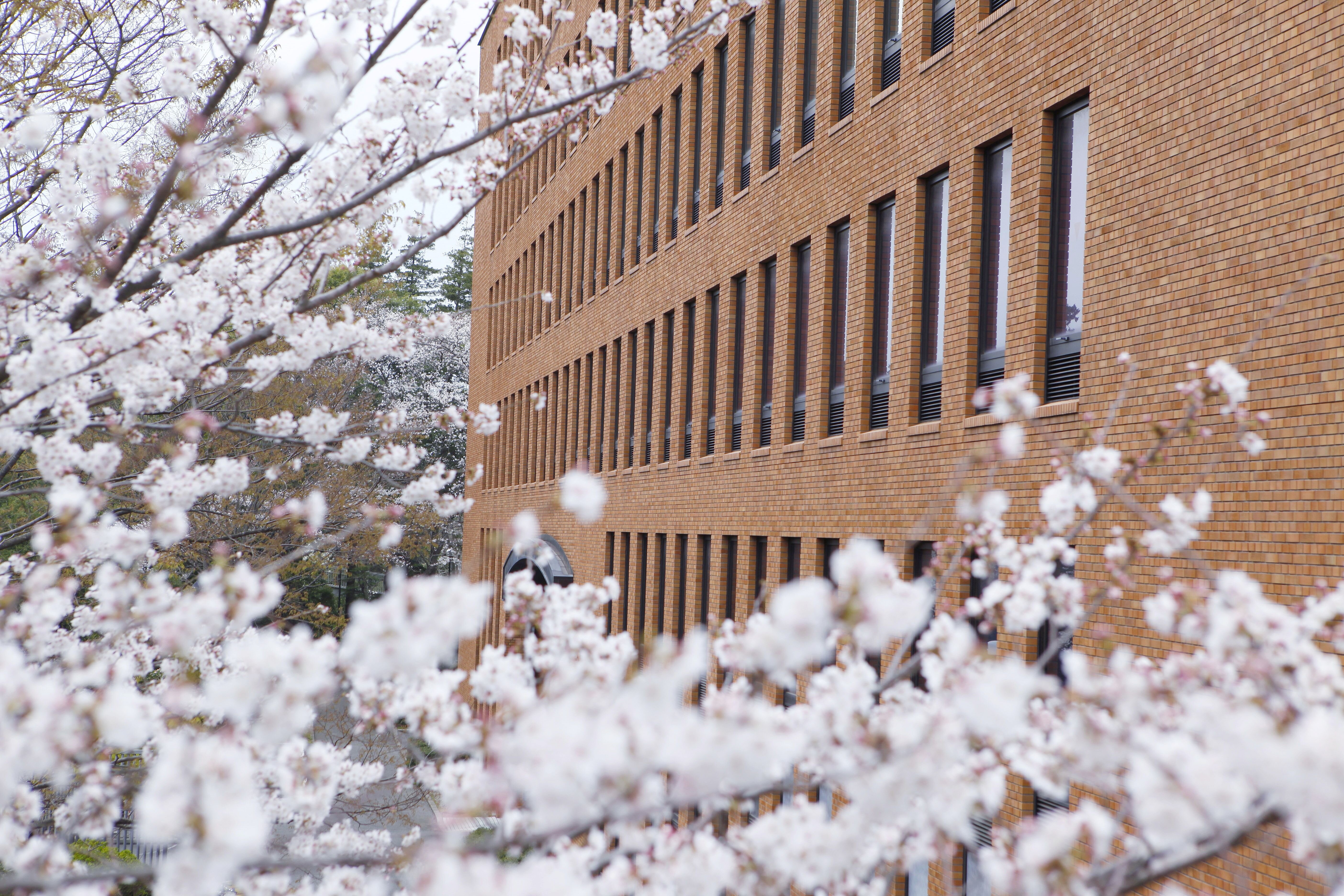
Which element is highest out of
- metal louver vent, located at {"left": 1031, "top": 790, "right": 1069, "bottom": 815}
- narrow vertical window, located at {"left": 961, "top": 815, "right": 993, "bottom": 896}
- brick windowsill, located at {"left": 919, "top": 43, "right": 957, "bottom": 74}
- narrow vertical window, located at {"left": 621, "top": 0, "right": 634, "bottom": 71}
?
narrow vertical window, located at {"left": 621, "top": 0, "right": 634, "bottom": 71}

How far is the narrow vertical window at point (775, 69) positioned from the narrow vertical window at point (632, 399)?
678cm

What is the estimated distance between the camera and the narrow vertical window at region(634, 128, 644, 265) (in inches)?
925

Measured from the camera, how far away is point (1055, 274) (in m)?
10.5

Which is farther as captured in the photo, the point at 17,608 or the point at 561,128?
the point at 561,128

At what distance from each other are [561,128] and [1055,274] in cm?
503

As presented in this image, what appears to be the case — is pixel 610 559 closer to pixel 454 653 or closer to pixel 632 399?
pixel 632 399

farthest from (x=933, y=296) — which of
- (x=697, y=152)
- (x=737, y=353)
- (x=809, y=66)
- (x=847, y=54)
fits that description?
(x=697, y=152)

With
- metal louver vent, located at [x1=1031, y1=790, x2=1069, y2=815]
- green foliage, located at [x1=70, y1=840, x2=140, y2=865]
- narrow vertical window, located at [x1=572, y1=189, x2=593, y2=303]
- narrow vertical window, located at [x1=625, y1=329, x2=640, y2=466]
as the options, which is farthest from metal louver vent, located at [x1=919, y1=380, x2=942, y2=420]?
narrow vertical window, located at [x1=572, y1=189, x2=593, y2=303]

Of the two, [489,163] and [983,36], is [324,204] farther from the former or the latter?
[983,36]

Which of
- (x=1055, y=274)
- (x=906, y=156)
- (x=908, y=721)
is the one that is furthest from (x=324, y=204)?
(x=906, y=156)

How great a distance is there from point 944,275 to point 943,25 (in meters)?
2.75

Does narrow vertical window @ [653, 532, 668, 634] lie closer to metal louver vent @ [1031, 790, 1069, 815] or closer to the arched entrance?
the arched entrance

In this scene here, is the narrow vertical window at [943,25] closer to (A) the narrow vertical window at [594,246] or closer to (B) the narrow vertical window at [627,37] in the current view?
(B) the narrow vertical window at [627,37]

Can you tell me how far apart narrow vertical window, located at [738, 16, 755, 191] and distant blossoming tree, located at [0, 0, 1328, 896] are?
955 centimetres
